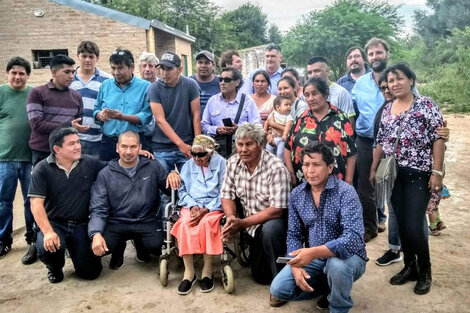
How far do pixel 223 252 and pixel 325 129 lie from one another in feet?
4.86

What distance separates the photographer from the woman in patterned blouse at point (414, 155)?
3208mm

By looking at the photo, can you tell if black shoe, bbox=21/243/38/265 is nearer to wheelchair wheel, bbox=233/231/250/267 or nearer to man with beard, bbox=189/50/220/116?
wheelchair wheel, bbox=233/231/250/267

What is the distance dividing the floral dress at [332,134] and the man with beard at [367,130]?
3.04 ft

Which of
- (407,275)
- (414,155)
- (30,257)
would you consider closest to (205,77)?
(414,155)

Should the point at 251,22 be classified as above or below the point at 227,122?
above

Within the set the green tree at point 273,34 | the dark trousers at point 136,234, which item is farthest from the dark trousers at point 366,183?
the green tree at point 273,34

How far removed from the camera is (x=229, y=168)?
3.78m

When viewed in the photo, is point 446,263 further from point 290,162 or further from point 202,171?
point 202,171

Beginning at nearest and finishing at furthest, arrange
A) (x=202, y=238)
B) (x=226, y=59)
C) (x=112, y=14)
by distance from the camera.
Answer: (x=202, y=238), (x=226, y=59), (x=112, y=14)

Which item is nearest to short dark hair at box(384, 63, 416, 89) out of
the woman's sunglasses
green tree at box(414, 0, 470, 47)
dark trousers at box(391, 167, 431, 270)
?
dark trousers at box(391, 167, 431, 270)

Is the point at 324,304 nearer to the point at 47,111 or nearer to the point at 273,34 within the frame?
the point at 47,111

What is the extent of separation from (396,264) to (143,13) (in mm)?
30795

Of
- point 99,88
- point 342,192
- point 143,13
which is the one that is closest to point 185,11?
point 143,13

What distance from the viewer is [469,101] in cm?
1477
